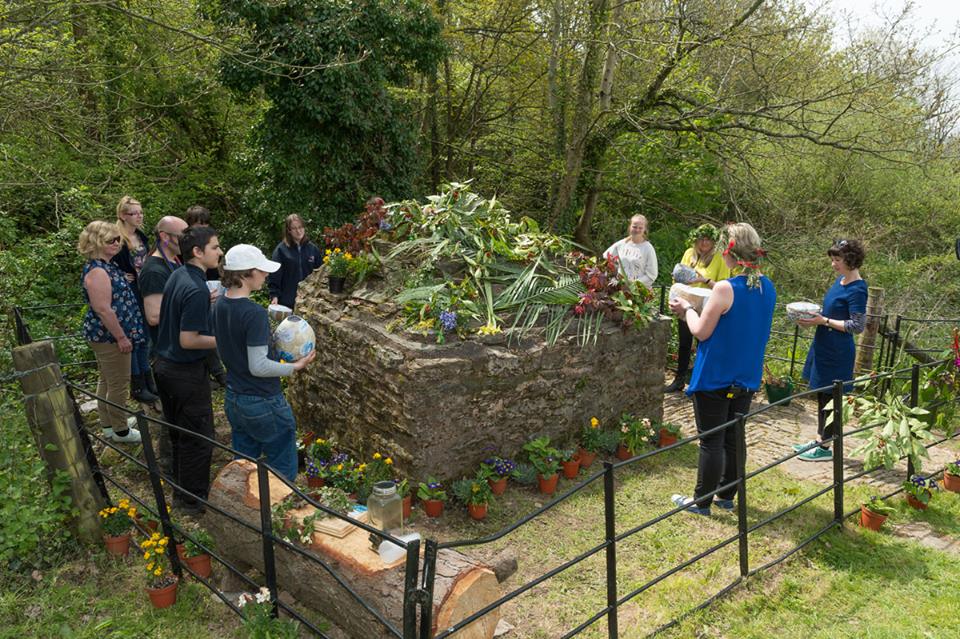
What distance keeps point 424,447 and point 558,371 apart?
1480 mm

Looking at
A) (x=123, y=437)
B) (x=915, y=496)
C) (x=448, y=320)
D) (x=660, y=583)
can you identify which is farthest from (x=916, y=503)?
(x=123, y=437)

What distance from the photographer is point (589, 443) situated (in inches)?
239

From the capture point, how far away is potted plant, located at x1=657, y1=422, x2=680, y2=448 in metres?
6.62

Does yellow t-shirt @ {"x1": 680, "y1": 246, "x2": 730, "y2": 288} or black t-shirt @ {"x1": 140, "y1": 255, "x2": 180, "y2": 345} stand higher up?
black t-shirt @ {"x1": 140, "y1": 255, "x2": 180, "y2": 345}

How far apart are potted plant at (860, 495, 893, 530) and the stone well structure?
222 cm

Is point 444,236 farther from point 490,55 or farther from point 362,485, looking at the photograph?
point 490,55

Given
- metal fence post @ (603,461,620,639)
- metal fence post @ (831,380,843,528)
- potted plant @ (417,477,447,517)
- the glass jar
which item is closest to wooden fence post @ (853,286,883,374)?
metal fence post @ (831,380,843,528)

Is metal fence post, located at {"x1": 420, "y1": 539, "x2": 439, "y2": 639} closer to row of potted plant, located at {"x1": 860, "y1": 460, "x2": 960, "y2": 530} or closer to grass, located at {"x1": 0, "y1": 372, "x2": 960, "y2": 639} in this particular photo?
grass, located at {"x1": 0, "y1": 372, "x2": 960, "y2": 639}

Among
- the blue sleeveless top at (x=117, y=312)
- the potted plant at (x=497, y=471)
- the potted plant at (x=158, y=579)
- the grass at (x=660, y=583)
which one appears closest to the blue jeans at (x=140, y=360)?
the blue sleeveless top at (x=117, y=312)

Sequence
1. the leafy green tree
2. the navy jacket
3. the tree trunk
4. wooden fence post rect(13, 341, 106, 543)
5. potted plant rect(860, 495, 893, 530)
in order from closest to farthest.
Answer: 1. wooden fence post rect(13, 341, 106, 543)
2. potted plant rect(860, 495, 893, 530)
3. the navy jacket
4. the leafy green tree
5. the tree trunk

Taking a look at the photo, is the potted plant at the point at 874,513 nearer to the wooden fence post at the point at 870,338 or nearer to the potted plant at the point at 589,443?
the potted plant at the point at 589,443

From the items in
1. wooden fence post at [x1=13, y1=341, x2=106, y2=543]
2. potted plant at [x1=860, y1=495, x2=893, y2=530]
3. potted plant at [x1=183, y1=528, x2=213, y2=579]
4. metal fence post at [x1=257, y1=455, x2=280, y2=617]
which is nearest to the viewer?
metal fence post at [x1=257, y1=455, x2=280, y2=617]

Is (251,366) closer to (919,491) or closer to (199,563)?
(199,563)

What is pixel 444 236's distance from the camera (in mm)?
6242
